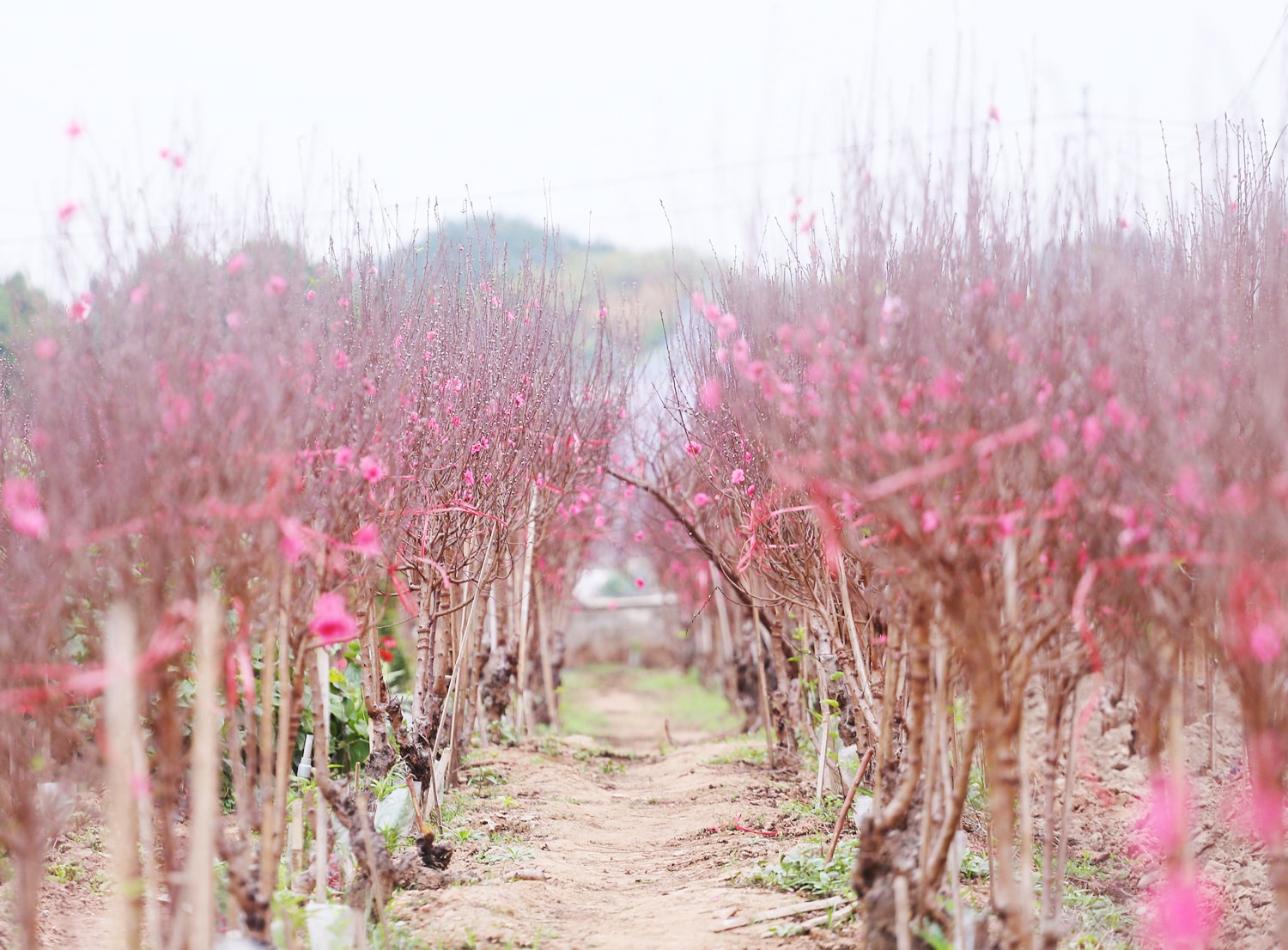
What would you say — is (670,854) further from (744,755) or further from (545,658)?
(545,658)

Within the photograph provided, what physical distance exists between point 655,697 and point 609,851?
43.4ft

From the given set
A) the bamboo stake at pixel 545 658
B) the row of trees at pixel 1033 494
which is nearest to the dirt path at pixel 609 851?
the row of trees at pixel 1033 494

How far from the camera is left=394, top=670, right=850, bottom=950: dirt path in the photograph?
4750 mm

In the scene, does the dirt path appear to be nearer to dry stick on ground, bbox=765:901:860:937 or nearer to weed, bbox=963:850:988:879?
dry stick on ground, bbox=765:901:860:937

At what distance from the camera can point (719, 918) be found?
4.83m

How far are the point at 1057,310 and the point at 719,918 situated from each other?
2.96 m

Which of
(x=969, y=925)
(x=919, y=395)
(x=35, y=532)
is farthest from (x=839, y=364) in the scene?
(x=35, y=532)

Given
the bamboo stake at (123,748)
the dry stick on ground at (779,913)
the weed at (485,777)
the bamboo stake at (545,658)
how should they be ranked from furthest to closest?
the bamboo stake at (545,658), the weed at (485,777), the dry stick on ground at (779,913), the bamboo stake at (123,748)

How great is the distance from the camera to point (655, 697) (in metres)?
20.1

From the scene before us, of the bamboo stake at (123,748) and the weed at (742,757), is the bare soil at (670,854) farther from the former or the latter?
the bamboo stake at (123,748)

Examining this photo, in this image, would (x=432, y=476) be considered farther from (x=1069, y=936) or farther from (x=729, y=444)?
(x=1069, y=936)

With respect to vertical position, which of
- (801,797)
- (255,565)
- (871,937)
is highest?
(255,565)

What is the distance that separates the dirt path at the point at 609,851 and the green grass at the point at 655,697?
4.05 m

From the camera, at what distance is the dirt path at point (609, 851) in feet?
15.6
